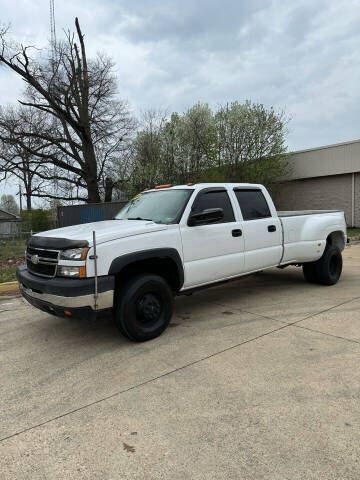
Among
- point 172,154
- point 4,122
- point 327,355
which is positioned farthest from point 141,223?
point 4,122

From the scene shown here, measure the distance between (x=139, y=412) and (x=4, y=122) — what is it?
22.8m

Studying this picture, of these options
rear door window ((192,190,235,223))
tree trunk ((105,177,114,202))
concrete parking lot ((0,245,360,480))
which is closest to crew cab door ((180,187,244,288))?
rear door window ((192,190,235,223))

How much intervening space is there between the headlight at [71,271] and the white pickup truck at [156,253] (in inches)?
0.4

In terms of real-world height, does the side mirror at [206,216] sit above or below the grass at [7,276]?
above

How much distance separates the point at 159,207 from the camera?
15.6ft

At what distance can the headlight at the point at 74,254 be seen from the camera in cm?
355

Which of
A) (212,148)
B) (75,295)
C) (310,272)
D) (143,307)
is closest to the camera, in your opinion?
(75,295)

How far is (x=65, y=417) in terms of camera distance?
266cm

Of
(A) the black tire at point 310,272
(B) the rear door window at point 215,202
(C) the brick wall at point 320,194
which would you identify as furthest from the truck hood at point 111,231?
(C) the brick wall at point 320,194

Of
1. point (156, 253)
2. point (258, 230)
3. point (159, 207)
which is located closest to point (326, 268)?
point (258, 230)

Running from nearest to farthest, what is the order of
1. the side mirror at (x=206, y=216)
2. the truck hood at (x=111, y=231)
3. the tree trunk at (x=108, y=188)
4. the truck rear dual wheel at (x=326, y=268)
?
1. the truck hood at (x=111, y=231)
2. the side mirror at (x=206, y=216)
3. the truck rear dual wheel at (x=326, y=268)
4. the tree trunk at (x=108, y=188)

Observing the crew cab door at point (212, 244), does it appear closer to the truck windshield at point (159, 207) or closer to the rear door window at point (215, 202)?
the rear door window at point (215, 202)

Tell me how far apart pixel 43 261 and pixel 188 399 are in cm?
222

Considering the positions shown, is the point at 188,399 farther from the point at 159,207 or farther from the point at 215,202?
the point at 215,202
